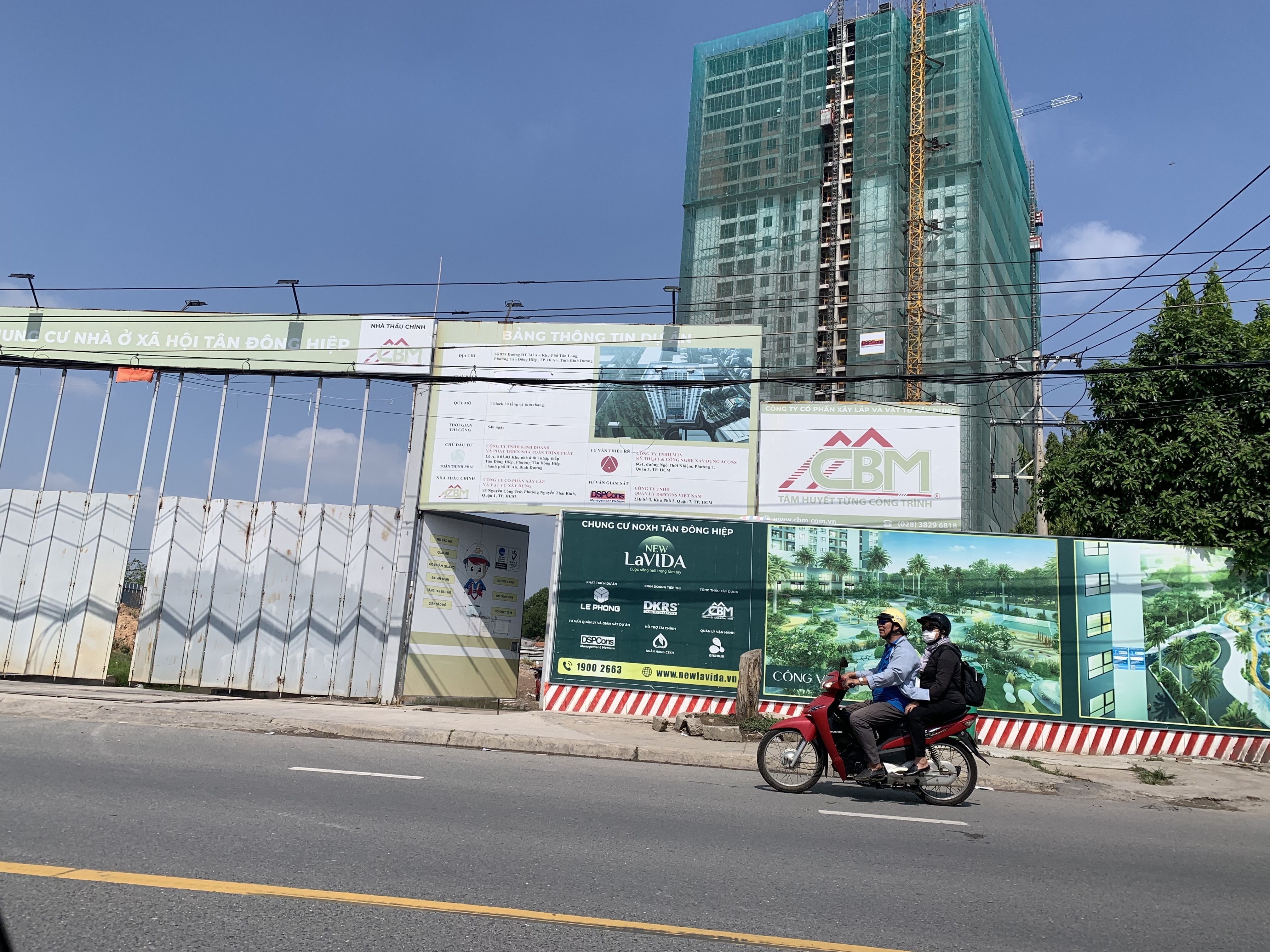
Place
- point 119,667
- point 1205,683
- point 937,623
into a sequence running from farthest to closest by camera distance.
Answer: point 119,667, point 1205,683, point 937,623

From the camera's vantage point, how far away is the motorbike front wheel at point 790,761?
813 centimetres

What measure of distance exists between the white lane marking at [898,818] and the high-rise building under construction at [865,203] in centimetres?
5697

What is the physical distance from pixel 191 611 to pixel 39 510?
408 centimetres

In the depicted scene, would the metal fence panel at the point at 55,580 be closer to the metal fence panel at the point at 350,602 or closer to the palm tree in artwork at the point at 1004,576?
the metal fence panel at the point at 350,602

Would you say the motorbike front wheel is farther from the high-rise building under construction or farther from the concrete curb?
the high-rise building under construction

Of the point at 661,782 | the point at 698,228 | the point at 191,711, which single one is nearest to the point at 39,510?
the point at 191,711

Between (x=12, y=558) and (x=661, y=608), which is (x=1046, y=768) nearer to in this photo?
(x=661, y=608)

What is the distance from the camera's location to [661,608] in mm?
14742

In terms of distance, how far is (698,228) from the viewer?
250 ft

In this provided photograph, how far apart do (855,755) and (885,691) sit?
68cm

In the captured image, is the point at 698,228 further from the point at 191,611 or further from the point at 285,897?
the point at 285,897

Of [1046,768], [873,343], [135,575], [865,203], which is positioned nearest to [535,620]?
[873,343]

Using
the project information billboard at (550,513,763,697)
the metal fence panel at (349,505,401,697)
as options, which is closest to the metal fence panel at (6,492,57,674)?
the metal fence panel at (349,505,401,697)

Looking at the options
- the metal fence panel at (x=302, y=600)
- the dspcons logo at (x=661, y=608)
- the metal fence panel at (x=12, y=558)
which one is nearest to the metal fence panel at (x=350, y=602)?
the metal fence panel at (x=302, y=600)
